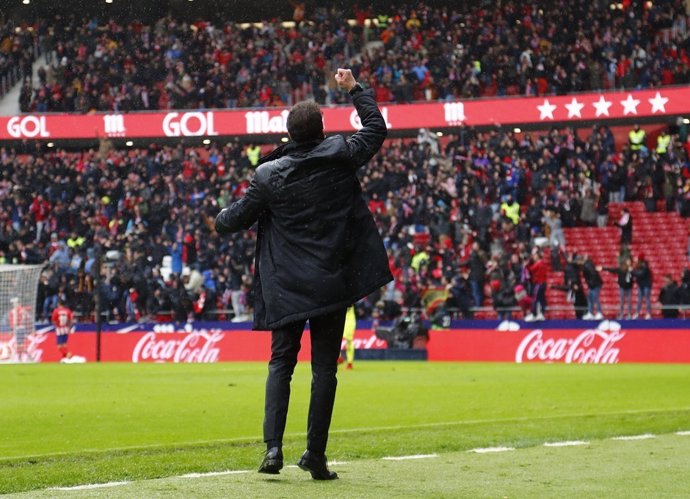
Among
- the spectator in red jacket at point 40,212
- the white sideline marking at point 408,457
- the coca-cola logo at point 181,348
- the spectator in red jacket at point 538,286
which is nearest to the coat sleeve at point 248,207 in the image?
the white sideline marking at point 408,457

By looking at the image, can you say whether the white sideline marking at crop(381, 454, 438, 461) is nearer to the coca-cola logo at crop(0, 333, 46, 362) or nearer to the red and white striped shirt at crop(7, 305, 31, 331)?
the red and white striped shirt at crop(7, 305, 31, 331)

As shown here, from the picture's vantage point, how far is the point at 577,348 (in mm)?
28516

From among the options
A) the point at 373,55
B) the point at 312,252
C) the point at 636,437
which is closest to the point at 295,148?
the point at 312,252

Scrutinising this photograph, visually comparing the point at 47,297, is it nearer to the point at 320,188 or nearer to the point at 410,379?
the point at 410,379

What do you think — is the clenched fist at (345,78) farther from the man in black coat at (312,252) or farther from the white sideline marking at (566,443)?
the white sideline marking at (566,443)

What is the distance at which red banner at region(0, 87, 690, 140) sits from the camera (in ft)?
129

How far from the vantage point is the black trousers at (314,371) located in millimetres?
6938

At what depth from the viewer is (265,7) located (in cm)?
5128

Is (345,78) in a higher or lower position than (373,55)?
lower

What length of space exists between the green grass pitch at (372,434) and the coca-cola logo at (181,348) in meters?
10.2

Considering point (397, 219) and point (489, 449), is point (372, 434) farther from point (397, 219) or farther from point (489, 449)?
point (397, 219)

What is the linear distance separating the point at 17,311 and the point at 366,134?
24707 mm

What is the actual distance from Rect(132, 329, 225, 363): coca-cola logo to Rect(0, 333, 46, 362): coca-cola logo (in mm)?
2404

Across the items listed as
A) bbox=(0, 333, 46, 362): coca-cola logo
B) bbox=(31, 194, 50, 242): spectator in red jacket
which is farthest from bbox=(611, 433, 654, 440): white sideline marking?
bbox=(31, 194, 50, 242): spectator in red jacket
